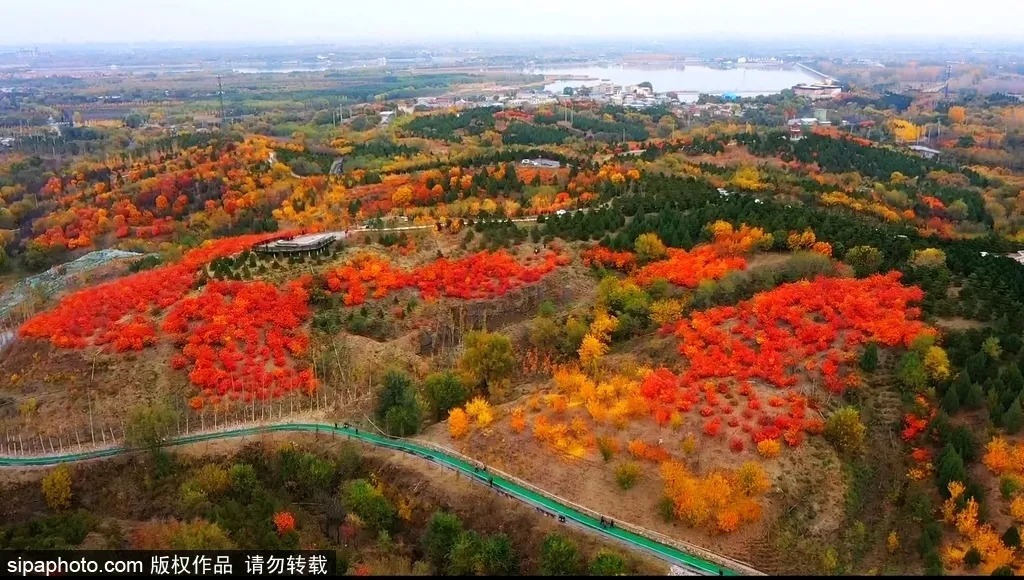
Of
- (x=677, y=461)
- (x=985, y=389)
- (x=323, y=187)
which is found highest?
(x=323, y=187)

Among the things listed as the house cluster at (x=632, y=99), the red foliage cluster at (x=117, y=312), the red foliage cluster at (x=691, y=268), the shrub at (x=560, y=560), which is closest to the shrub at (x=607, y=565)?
the shrub at (x=560, y=560)

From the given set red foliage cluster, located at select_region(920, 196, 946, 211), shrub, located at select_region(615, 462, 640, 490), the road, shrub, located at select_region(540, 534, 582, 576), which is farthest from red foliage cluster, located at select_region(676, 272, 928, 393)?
red foliage cluster, located at select_region(920, 196, 946, 211)

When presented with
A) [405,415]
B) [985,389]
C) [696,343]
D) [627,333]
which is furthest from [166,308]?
[985,389]

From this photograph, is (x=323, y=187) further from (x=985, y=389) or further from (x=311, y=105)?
(x=311, y=105)

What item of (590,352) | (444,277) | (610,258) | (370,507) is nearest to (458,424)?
(370,507)

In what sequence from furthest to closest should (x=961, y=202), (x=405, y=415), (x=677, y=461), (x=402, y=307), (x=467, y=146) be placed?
1. (x=467, y=146)
2. (x=961, y=202)
3. (x=402, y=307)
4. (x=405, y=415)
5. (x=677, y=461)

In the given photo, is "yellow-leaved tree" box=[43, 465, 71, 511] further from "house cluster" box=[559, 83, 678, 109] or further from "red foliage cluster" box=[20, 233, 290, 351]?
"house cluster" box=[559, 83, 678, 109]

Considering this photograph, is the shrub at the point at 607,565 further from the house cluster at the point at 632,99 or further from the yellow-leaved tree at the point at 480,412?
the house cluster at the point at 632,99
